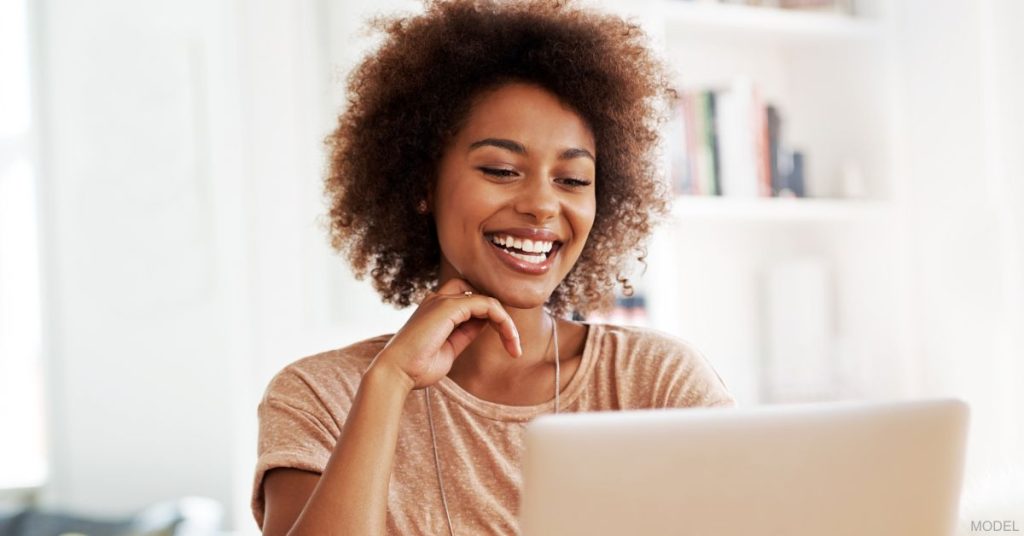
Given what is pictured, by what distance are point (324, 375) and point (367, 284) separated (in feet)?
3.43

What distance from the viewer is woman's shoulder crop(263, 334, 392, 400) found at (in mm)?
1494

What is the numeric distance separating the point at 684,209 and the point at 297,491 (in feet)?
5.06

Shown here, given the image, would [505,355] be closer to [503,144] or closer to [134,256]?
[503,144]

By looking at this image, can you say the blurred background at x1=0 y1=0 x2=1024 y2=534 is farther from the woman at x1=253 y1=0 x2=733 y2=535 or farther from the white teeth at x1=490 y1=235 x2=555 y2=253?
the white teeth at x1=490 y1=235 x2=555 y2=253

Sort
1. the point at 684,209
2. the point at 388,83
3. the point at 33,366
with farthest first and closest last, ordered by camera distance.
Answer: the point at 33,366
the point at 684,209
the point at 388,83

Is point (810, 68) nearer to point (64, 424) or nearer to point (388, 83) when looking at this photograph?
point (388, 83)

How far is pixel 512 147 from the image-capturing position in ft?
4.96

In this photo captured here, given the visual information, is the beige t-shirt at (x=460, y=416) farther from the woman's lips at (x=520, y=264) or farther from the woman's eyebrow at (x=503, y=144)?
the woman's eyebrow at (x=503, y=144)

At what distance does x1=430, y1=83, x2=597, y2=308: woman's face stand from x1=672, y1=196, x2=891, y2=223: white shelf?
3.80 ft

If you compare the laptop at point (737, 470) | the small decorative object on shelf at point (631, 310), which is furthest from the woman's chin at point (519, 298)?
the small decorative object on shelf at point (631, 310)

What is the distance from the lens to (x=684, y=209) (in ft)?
8.96

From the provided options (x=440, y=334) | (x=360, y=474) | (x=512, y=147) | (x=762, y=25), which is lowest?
(x=360, y=474)

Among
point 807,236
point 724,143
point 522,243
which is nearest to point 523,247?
point 522,243

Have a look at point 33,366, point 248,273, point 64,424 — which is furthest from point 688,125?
point 33,366
